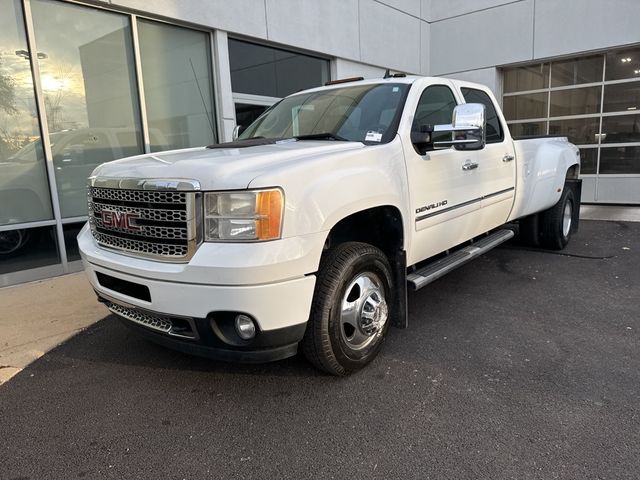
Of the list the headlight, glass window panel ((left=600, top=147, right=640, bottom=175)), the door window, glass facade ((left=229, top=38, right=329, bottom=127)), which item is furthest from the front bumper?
glass window panel ((left=600, top=147, right=640, bottom=175))

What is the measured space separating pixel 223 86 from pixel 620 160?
28.7 ft

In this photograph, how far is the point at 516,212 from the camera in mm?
5371

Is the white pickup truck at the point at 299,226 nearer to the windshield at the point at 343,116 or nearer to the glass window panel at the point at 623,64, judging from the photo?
the windshield at the point at 343,116

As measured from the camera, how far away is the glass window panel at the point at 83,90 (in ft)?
19.7

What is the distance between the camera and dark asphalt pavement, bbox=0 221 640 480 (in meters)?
2.34

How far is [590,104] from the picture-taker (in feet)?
35.9

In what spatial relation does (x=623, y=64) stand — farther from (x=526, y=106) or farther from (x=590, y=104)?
(x=526, y=106)

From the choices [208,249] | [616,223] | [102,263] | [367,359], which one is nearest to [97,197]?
[102,263]

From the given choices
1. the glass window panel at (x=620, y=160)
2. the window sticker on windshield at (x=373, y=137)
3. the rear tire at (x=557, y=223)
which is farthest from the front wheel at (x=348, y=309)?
the glass window panel at (x=620, y=160)

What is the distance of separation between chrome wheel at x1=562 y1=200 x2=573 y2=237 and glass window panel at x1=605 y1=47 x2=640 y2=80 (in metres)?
5.66

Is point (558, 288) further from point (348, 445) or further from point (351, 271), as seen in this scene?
point (348, 445)

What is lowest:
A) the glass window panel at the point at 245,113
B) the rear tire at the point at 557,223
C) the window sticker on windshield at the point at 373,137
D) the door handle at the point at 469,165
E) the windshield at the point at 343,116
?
the rear tire at the point at 557,223

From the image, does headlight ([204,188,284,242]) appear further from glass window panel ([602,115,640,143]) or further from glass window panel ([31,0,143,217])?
glass window panel ([602,115,640,143])

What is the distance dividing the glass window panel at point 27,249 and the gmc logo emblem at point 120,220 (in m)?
3.58
